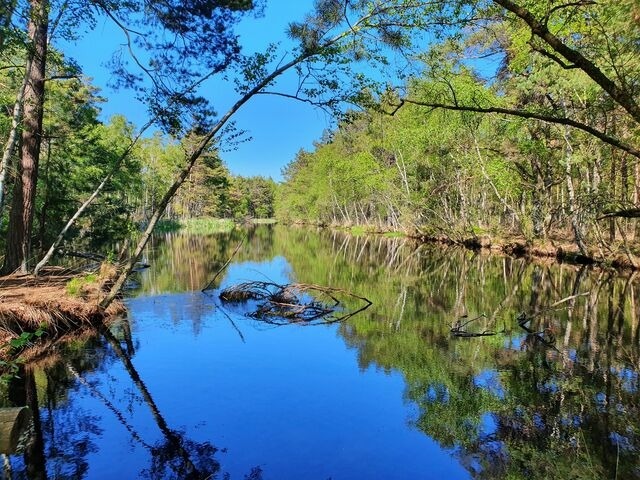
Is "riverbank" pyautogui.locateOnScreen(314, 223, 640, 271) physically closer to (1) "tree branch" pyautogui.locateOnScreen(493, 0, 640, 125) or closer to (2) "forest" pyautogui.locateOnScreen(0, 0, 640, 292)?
(2) "forest" pyautogui.locateOnScreen(0, 0, 640, 292)

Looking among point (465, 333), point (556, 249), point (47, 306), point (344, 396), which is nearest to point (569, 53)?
point (344, 396)

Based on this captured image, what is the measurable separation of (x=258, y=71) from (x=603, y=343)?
9.69 meters

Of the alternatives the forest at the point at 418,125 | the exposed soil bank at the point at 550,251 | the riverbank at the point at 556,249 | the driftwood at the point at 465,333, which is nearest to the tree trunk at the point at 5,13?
the forest at the point at 418,125

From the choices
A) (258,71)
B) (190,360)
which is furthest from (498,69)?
(190,360)

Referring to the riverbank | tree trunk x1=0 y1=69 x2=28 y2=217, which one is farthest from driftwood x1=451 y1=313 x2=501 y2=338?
the riverbank

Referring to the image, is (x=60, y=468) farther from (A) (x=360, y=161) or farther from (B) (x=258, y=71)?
(A) (x=360, y=161)

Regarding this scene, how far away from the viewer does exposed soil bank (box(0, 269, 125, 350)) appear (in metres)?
9.00

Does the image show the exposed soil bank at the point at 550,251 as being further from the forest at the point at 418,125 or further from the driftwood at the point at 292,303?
the driftwood at the point at 292,303

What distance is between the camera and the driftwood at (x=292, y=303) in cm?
1349

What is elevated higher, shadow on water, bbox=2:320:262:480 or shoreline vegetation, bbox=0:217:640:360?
shoreline vegetation, bbox=0:217:640:360

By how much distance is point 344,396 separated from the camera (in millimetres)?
7855

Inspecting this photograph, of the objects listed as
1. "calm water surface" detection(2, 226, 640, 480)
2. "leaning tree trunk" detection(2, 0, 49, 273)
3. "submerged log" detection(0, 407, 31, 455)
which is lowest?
"calm water surface" detection(2, 226, 640, 480)

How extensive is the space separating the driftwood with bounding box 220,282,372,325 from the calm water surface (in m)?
0.62

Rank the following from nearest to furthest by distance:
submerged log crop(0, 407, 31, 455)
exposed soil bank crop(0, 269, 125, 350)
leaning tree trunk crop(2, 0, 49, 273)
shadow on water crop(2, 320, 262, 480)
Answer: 1. submerged log crop(0, 407, 31, 455)
2. shadow on water crop(2, 320, 262, 480)
3. exposed soil bank crop(0, 269, 125, 350)
4. leaning tree trunk crop(2, 0, 49, 273)
